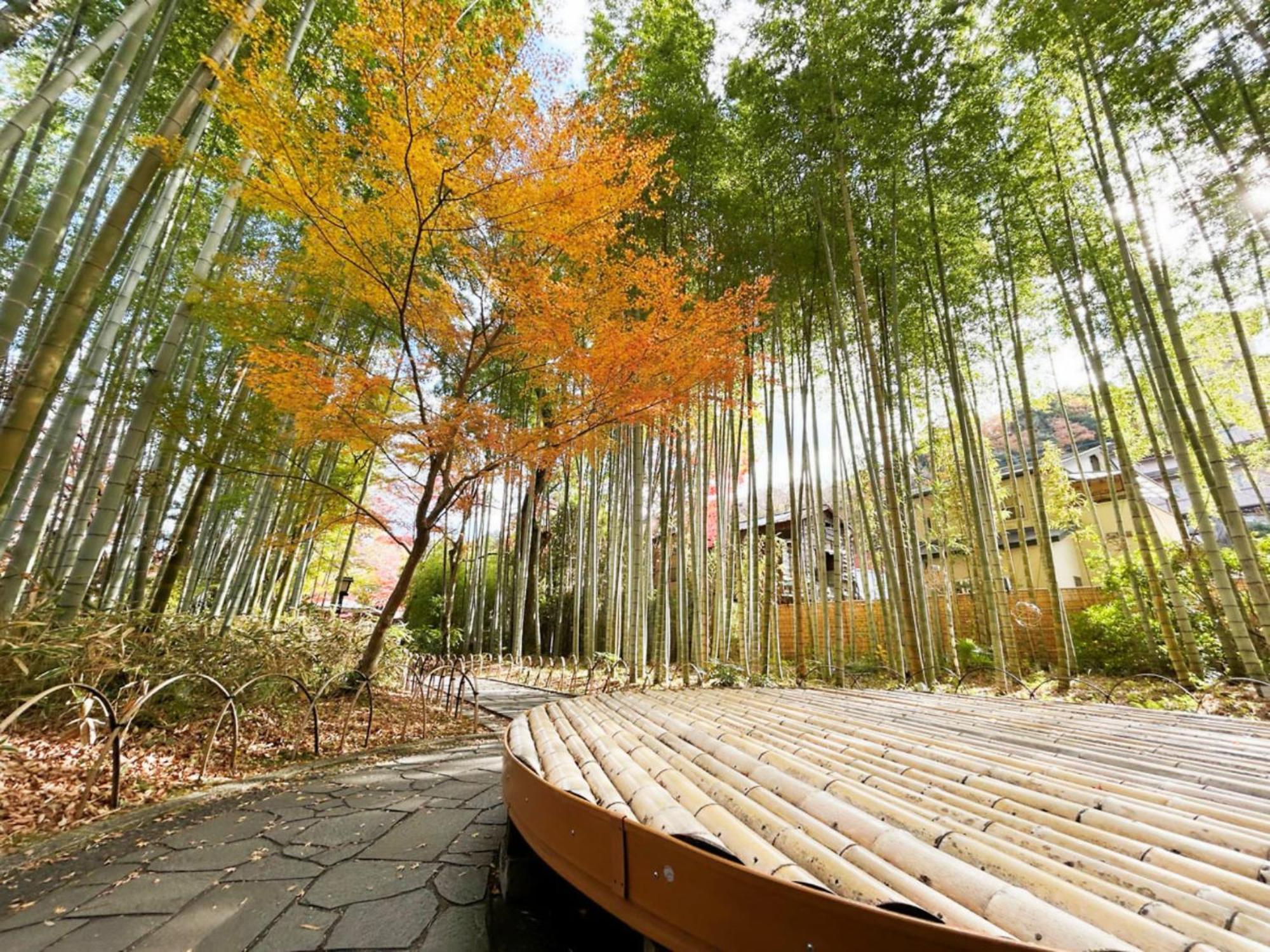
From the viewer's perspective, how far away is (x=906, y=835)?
31.2 inches

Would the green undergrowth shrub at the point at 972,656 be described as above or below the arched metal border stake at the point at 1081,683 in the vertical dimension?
above

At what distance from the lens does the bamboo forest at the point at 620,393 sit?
1.38 metres

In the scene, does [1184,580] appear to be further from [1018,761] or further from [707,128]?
[707,128]

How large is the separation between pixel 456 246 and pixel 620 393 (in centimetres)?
178

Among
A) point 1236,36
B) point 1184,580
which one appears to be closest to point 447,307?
point 1236,36

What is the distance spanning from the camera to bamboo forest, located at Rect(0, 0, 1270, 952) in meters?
1.38

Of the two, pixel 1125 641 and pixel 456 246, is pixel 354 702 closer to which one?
pixel 456 246

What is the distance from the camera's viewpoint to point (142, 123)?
5582 millimetres

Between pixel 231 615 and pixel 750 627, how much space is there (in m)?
6.02

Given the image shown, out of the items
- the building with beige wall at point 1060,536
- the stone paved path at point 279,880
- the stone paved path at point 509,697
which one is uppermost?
the building with beige wall at point 1060,536

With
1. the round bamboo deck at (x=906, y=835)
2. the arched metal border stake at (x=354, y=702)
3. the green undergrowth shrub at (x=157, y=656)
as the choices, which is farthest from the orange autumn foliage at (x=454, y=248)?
the round bamboo deck at (x=906, y=835)

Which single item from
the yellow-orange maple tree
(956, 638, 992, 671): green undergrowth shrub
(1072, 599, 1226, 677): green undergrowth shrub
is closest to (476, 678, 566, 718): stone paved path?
the yellow-orange maple tree

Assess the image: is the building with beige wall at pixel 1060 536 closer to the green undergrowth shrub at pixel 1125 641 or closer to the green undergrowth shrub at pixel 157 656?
the green undergrowth shrub at pixel 1125 641

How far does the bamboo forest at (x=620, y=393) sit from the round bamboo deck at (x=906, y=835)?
1cm
